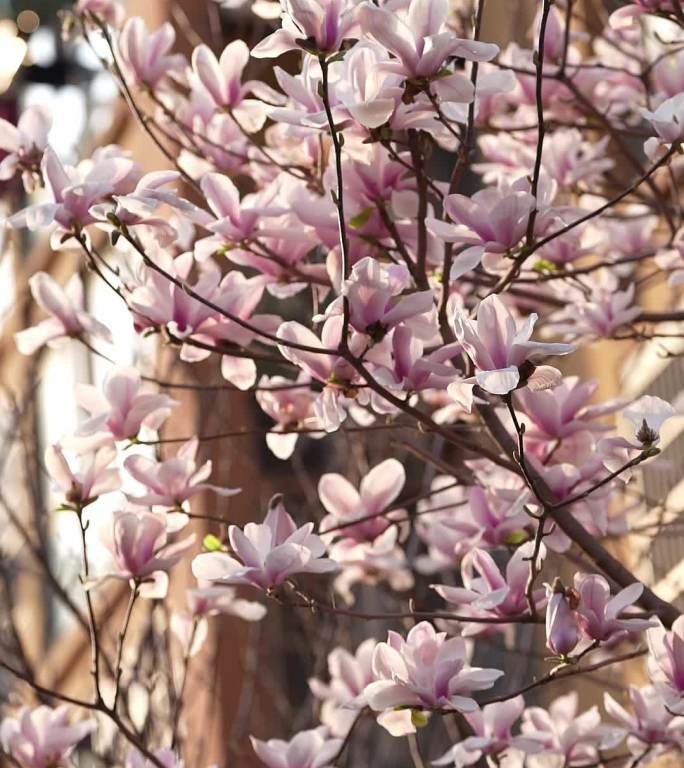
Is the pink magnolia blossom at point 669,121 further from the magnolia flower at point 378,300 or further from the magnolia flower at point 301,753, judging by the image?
the magnolia flower at point 301,753

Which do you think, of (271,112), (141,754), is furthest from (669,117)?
(141,754)

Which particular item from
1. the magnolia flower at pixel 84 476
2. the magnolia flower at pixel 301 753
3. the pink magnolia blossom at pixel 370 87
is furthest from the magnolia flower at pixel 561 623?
the magnolia flower at pixel 84 476

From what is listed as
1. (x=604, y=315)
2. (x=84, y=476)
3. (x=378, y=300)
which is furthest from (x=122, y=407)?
(x=604, y=315)

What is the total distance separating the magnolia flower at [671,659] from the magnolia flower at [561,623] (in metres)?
0.11

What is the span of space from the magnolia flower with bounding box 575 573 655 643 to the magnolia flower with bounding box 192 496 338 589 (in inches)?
12.2

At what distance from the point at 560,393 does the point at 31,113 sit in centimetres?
87

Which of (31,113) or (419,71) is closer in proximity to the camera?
(419,71)

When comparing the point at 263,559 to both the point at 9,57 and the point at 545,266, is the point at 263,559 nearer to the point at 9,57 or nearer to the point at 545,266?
the point at 545,266

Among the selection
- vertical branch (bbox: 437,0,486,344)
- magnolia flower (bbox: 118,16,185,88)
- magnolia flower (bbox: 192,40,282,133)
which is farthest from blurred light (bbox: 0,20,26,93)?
vertical branch (bbox: 437,0,486,344)

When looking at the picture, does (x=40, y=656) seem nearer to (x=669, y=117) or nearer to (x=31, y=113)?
(x=31, y=113)

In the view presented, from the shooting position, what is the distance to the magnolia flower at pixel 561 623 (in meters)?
1.79

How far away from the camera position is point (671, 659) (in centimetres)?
187

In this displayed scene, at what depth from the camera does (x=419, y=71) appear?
179 centimetres

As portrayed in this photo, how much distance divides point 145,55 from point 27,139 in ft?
1.63
